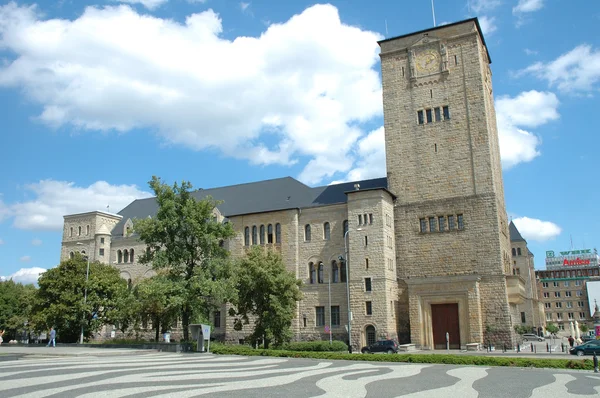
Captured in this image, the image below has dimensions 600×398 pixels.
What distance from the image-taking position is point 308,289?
51.1 m

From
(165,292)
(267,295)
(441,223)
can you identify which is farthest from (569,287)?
(165,292)

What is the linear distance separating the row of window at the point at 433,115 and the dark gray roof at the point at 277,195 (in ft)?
24.4

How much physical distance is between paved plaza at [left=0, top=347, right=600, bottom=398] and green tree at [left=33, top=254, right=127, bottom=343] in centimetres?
2611

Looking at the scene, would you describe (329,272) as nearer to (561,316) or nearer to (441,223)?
(441,223)

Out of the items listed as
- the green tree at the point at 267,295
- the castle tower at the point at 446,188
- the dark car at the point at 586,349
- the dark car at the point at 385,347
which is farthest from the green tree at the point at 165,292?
the dark car at the point at 586,349

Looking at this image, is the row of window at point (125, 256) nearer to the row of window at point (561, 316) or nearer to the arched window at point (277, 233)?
the arched window at point (277, 233)

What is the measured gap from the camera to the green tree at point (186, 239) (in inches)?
1517

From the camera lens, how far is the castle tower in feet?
144

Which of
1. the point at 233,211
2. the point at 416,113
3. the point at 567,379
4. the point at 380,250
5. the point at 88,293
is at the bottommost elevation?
the point at 567,379

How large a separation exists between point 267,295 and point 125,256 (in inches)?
1215

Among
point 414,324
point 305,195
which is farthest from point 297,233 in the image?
point 414,324

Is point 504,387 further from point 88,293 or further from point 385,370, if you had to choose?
point 88,293

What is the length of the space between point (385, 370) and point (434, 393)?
7287 mm

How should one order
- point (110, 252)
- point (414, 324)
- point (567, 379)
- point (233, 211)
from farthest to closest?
point (110, 252) → point (233, 211) → point (414, 324) → point (567, 379)
